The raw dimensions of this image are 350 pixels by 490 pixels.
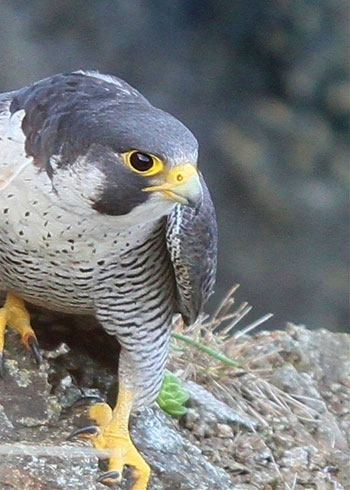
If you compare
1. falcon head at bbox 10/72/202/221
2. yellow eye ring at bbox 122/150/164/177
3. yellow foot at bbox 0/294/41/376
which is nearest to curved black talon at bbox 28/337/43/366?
yellow foot at bbox 0/294/41/376

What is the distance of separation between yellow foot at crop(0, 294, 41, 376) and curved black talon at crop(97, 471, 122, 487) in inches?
16.7

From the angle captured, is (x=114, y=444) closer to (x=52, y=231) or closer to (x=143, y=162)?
(x=52, y=231)

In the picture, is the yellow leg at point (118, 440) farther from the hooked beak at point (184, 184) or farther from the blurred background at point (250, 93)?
the blurred background at point (250, 93)

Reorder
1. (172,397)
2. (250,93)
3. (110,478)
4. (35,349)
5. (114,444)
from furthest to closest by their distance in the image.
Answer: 1. (250,93)
2. (172,397)
3. (35,349)
4. (114,444)
5. (110,478)

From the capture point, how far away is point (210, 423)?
3369mm

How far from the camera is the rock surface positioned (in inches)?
106

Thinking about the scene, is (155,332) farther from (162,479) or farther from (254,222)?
(254,222)

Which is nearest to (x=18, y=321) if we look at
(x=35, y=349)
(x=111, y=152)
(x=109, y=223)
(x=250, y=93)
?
(x=35, y=349)

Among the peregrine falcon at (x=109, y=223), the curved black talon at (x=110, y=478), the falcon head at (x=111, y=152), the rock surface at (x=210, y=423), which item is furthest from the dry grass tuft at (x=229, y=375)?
the falcon head at (x=111, y=152)

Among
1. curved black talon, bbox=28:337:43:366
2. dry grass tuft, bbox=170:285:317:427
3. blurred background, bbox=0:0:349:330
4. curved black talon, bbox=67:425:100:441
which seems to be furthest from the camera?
blurred background, bbox=0:0:349:330

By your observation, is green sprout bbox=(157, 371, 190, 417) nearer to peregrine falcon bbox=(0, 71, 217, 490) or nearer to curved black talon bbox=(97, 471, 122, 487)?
peregrine falcon bbox=(0, 71, 217, 490)

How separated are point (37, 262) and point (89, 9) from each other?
1798mm

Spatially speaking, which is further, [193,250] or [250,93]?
[250,93]

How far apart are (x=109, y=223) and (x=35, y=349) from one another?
2.06ft
